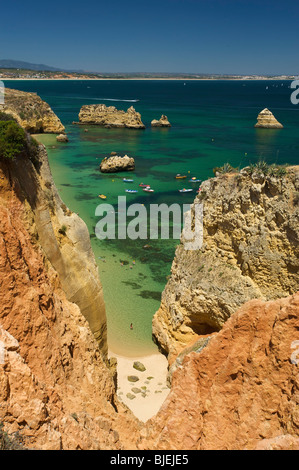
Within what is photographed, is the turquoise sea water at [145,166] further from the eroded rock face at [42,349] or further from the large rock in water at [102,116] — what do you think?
the eroded rock face at [42,349]

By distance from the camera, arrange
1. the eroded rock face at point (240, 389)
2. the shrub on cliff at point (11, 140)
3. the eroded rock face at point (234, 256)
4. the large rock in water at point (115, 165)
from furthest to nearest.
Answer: the large rock in water at point (115, 165), the eroded rock face at point (234, 256), the shrub on cliff at point (11, 140), the eroded rock face at point (240, 389)

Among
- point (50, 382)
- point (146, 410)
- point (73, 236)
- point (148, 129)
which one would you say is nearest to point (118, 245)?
point (146, 410)

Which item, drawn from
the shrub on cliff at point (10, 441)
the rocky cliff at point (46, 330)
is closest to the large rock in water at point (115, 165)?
the rocky cliff at point (46, 330)

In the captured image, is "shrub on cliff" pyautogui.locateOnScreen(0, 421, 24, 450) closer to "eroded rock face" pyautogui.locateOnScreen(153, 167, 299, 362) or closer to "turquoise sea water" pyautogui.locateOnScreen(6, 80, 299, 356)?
"eroded rock face" pyautogui.locateOnScreen(153, 167, 299, 362)

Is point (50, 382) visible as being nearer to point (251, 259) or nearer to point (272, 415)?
point (272, 415)

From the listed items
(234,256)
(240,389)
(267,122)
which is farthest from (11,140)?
(267,122)

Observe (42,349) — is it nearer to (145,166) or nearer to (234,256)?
(234,256)
